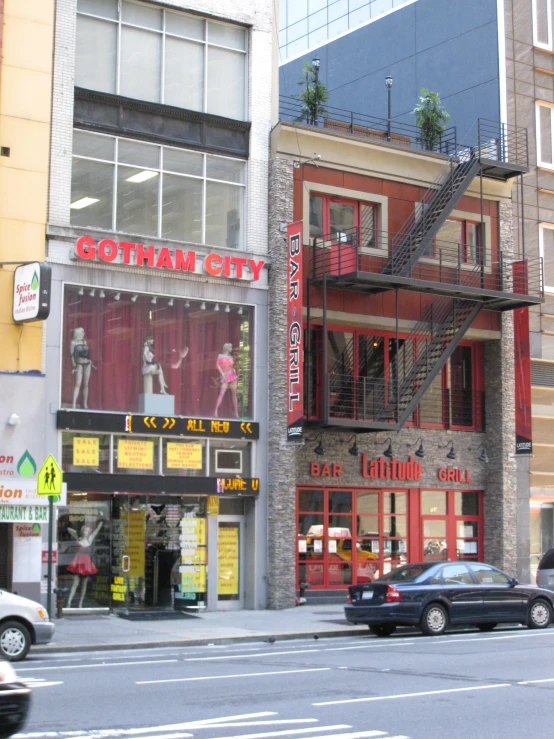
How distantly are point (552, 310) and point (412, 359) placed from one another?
5.56 meters

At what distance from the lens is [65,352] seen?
24016 millimetres

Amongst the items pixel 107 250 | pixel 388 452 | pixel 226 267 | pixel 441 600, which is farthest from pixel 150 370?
pixel 441 600

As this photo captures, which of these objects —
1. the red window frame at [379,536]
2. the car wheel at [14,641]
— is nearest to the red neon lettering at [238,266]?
the red window frame at [379,536]

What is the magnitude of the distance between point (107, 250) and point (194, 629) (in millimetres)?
8534

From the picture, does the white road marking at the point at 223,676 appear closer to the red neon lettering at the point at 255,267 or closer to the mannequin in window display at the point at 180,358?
the mannequin in window display at the point at 180,358

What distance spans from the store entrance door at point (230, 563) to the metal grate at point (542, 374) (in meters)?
10.4

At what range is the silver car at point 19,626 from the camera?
1611cm

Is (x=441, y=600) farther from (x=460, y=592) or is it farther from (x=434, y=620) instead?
(x=460, y=592)

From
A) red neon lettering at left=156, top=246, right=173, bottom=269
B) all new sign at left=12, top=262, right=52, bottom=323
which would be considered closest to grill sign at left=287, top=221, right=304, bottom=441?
red neon lettering at left=156, top=246, right=173, bottom=269

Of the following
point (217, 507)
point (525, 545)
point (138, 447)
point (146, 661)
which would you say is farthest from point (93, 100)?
point (525, 545)

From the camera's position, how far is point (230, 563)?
26219 mm


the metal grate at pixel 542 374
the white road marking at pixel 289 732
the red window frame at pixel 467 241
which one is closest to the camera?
the white road marking at pixel 289 732

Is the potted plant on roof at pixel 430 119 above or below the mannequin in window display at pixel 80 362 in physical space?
above

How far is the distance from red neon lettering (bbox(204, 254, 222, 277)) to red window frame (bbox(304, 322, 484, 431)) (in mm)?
2909
